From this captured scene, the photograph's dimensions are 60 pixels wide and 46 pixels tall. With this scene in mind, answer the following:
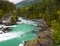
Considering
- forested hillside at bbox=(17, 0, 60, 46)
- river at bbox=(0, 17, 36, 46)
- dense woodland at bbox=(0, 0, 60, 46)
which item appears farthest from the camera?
dense woodland at bbox=(0, 0, 60, 46)

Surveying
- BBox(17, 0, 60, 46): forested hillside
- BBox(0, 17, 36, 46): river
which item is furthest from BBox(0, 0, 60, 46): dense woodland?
BBox(0, 17, 36, 46): river

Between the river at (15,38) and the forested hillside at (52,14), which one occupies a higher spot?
the forested hillside at (52,14)

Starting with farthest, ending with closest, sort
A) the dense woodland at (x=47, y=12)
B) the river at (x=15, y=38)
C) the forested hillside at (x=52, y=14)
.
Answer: the dense woodland at (x=47, y=12)
the river at (x=15, y=38)
the forested hillside at (x=52, y=14)

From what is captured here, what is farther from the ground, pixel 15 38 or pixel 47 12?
pixel 47 12

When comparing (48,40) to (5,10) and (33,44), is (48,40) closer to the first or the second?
(33,44)

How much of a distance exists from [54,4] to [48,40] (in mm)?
22785

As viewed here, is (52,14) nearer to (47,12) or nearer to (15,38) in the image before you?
(47,12)

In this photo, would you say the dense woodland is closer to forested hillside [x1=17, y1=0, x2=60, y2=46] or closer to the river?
forested hillside [x1=17, y1=0, x2=60, y2=46]

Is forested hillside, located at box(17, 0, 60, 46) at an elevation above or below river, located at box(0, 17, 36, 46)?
above

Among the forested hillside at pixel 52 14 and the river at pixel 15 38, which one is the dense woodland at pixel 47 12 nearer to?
the forested hillside at pixel 52 14

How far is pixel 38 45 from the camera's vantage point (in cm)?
2652

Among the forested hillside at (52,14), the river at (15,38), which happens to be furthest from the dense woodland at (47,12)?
the river at (15,38)

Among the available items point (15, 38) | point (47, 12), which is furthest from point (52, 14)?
point (15, 38)

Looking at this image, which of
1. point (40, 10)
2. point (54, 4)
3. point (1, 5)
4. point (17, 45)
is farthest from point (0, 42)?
point (40, 10)
